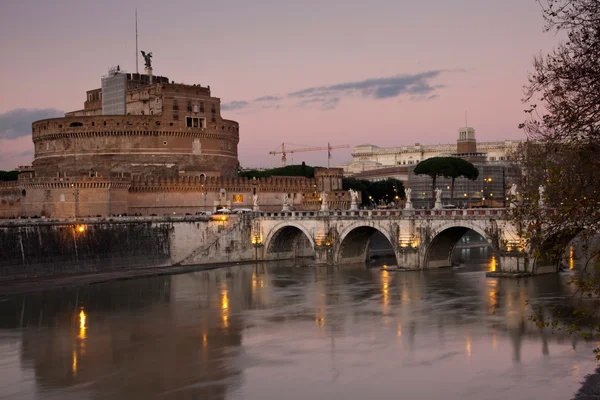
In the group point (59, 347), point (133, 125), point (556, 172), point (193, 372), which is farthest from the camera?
point (133, 125)

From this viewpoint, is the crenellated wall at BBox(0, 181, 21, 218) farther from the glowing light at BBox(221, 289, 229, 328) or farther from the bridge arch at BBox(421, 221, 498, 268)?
the bridge arch at BBox(421, 221, 498, 268)

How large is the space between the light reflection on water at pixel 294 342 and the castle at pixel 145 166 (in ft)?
72.4

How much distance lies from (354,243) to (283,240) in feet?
25.2

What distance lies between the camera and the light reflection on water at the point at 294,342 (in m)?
25.4

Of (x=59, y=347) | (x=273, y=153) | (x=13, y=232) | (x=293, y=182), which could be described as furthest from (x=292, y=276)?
(x=273, y=153)

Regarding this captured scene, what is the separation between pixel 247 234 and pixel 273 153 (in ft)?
364

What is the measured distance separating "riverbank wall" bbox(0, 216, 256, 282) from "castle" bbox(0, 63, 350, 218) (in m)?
9.29

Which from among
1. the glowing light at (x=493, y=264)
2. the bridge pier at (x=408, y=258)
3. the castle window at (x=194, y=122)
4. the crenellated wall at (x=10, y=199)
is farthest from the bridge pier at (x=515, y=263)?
the castle window at (x=194, y=122)

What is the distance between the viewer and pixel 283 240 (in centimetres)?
6588

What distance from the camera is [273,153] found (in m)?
175

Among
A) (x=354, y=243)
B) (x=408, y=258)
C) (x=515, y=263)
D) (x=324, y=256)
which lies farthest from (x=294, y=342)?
(x=354, y=243)

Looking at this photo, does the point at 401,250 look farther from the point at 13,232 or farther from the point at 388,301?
the point at 13,232

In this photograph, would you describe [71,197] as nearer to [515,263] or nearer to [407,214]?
[407,214]

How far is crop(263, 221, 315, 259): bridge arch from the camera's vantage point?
211ft
